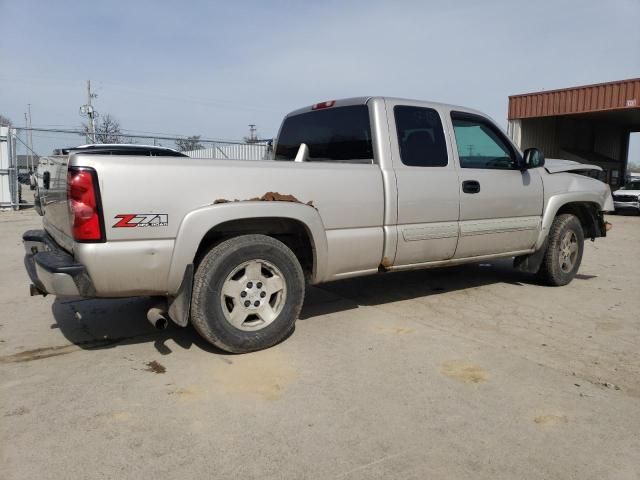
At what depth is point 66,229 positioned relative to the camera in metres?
3.36

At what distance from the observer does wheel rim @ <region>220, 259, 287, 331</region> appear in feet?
11.8

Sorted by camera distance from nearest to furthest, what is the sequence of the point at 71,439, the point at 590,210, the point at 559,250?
the point at 71,439 → the point at 559,250 → the point at 590,210

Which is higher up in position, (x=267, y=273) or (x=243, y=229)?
(x=243, y=229)

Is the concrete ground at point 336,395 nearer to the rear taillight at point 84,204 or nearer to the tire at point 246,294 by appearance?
the tire at point 246,294

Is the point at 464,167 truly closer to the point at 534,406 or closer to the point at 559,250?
the point at 559,250

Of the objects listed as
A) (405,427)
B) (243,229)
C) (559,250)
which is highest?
(243,229)

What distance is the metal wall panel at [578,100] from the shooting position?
774 inches

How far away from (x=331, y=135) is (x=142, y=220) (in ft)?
7.04

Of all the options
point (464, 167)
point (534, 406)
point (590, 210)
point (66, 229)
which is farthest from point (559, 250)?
point (66, 229)

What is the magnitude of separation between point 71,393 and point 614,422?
10.2 ft

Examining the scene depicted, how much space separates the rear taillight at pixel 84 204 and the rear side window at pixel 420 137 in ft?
8.00

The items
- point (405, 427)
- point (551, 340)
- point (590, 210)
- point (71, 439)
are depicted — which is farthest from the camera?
point (590, 210)

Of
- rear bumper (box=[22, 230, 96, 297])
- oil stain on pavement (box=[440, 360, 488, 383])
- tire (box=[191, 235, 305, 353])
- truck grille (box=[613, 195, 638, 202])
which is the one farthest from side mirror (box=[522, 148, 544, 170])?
truck grille (box=[613, 195, 638, 202])

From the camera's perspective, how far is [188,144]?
57.9 feet
